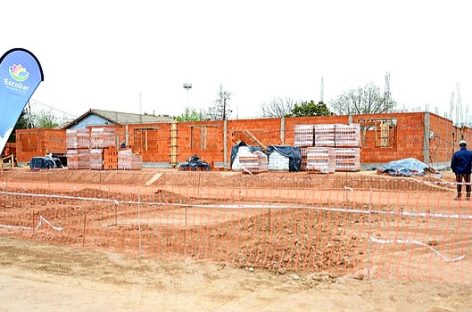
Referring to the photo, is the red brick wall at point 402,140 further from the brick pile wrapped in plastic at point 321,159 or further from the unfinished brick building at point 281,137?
the brick pile wrapped in plastic at point 321,159

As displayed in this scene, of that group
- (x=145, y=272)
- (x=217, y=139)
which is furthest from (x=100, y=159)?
(x=145, y=272)

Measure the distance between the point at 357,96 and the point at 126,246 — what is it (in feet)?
166

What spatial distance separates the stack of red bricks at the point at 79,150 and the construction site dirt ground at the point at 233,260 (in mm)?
18814

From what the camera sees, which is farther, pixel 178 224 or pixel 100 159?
pixel 100 159

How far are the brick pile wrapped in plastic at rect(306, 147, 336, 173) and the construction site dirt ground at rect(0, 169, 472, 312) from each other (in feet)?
31.7

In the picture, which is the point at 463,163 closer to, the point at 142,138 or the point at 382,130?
the point at 382,130

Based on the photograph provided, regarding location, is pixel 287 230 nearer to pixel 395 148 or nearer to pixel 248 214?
pixel 248 214

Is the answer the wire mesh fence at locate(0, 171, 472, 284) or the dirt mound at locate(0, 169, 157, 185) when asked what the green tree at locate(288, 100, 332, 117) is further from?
the wire mesh fence at locate(0, 171, 472, 284)

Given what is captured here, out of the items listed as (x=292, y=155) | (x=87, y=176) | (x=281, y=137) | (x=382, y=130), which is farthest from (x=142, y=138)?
(x=382, y=130)

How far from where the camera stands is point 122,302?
5367 millimetres

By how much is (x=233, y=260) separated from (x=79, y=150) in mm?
27081

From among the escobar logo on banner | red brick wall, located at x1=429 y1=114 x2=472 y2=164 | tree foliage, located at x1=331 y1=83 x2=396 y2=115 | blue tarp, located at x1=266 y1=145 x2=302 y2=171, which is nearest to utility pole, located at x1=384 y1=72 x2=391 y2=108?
tree foliage, located at x1=331 y1=83 x2=396 y2=115

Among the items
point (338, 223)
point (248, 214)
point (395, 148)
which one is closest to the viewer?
point (338, 223)

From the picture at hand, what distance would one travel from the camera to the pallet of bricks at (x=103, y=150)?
3133cm
